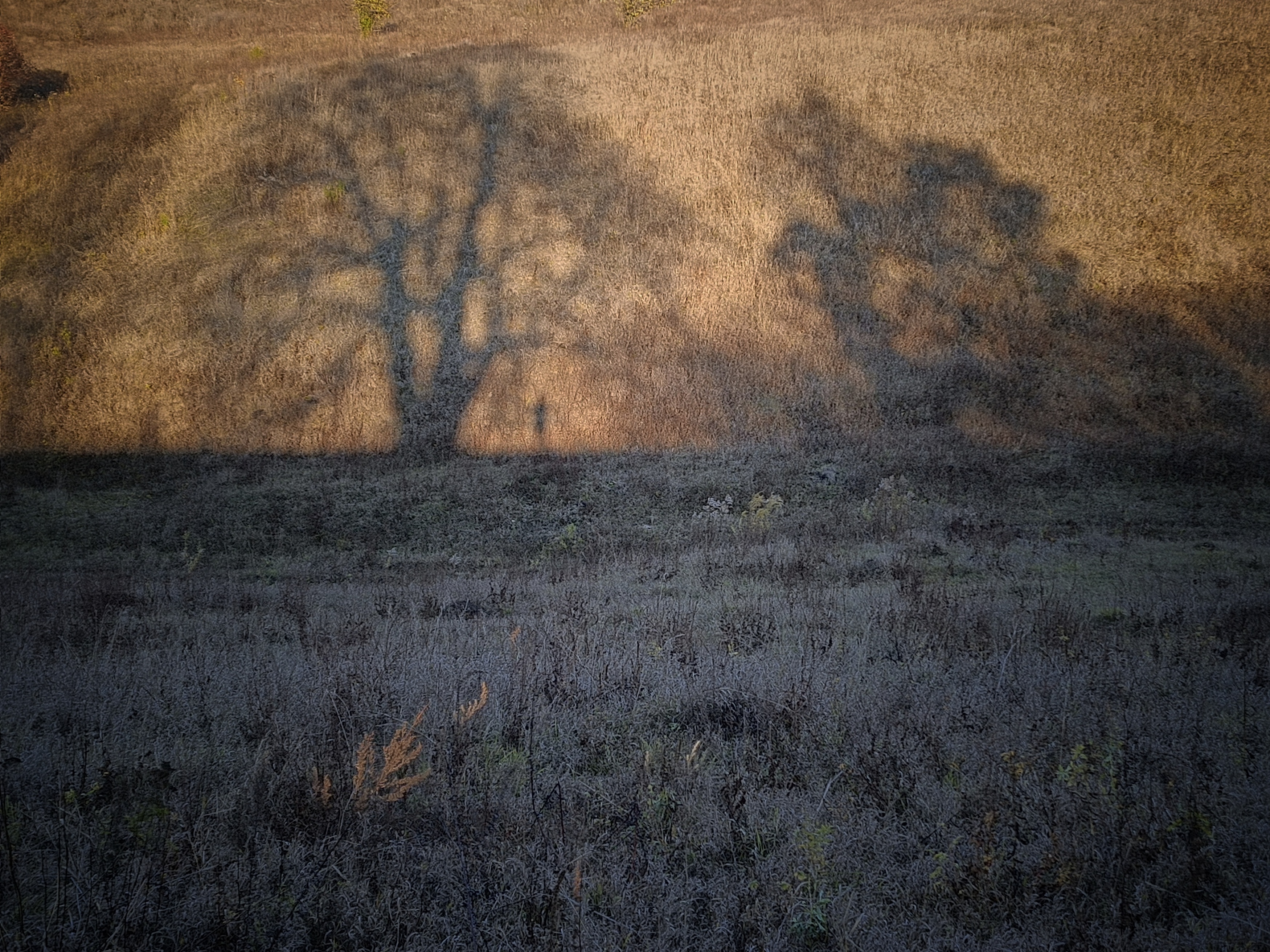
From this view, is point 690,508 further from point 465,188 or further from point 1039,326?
point 465,188

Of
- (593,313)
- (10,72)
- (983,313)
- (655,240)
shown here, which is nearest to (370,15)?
(10,72)

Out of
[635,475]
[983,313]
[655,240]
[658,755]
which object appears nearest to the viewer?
[658,755]

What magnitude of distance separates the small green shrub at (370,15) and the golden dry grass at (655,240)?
16.9 ft

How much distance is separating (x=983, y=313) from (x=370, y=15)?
30.6m

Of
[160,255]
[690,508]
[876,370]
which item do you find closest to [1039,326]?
[876,370]

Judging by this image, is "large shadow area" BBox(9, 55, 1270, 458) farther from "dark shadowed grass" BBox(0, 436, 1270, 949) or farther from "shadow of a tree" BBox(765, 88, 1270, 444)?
"dark shadowed grass" BBox(0, 436, 1270, 949)

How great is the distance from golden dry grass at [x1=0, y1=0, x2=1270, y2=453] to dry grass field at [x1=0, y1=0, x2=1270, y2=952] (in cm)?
16

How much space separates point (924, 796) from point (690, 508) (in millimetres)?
9954

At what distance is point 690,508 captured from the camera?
45.4 feet

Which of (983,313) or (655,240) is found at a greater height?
(655,240)

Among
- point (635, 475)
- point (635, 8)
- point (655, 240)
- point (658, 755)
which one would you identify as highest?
point (635, 8)

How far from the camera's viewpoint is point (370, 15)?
32.3 metres

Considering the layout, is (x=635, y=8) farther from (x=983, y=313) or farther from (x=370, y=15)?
(x=983, y=313)

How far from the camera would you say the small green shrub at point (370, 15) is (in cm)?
3198
